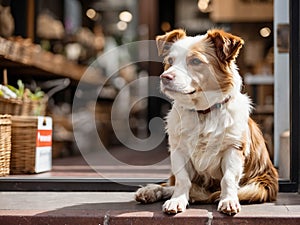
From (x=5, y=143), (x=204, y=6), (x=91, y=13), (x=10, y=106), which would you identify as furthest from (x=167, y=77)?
(x=204, y=6)

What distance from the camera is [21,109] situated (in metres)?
3.61

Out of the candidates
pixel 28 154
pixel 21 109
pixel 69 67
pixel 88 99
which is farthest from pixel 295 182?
pixel 88 99

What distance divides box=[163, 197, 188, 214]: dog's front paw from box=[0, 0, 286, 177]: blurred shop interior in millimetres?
864

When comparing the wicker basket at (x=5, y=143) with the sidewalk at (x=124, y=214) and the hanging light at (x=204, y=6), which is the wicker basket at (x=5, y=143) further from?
the hanging light at (x=204, y=6)

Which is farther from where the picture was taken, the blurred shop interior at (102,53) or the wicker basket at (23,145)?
the blurred shop interior at (102,53)

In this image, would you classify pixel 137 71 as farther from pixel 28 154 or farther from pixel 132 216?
pixel 132 216

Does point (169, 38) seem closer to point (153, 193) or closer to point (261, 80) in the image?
point (153, 193)

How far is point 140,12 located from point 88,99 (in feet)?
7.69

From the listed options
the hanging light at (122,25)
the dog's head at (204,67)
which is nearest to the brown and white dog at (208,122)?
the dog's head at (204,67)

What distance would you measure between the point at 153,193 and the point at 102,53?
4663mm

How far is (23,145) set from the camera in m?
3.17

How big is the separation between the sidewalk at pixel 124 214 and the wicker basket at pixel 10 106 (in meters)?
1.05

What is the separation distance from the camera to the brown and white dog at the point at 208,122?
224 centimetres

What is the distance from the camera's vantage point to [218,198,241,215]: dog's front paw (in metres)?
2.10
